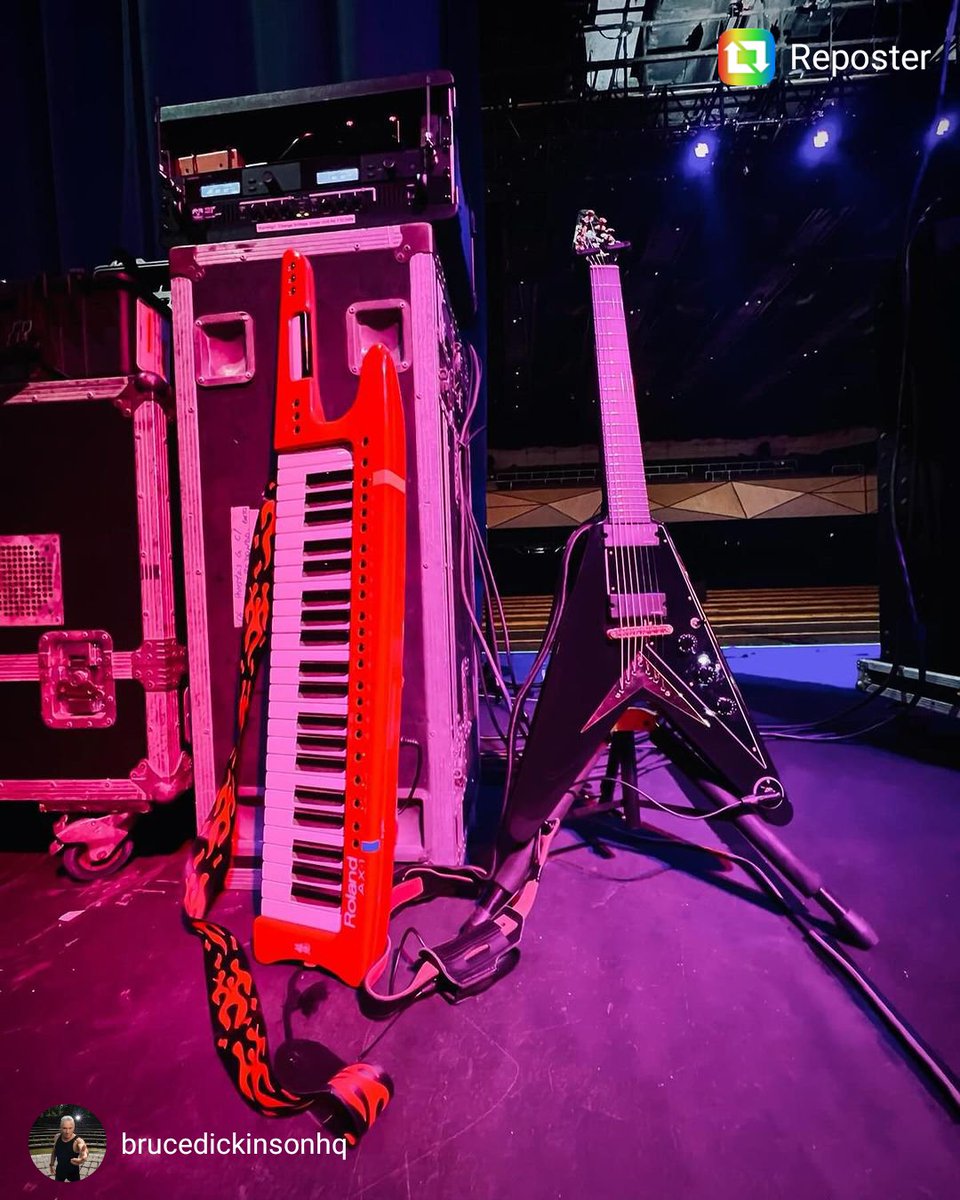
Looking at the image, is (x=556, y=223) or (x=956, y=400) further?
(x=556, y=223)

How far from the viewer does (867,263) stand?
18.1ft

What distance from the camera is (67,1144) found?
2.39ft

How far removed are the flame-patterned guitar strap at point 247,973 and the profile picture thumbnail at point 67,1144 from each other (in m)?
0.16

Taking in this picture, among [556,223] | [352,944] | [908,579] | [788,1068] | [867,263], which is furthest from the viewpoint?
[867,263]

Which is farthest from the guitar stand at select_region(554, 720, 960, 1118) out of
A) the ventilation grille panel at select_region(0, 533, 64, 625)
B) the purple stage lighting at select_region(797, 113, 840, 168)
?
the purple stage lighting at select_region(797, 113, 840, 168)

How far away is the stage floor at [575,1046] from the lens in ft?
2.29

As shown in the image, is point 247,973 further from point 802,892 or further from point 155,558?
point 802,892

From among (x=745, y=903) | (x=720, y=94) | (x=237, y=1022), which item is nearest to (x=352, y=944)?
(x=237, y=1022)

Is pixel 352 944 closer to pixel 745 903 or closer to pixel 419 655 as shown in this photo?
pixel 419 655

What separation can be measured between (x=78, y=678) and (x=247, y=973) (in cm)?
82

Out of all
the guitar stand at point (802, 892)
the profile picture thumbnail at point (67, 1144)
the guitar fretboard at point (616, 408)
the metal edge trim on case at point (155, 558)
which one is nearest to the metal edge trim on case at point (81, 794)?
the metal edge trim on case at point (155, 558)

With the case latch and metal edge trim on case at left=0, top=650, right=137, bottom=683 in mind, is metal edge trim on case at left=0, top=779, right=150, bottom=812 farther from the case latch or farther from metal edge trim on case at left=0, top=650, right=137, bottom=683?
metal edge trim on case at left=0, top=650, right=137, bottom=683

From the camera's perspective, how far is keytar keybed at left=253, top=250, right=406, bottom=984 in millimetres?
964

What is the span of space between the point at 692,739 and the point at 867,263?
6.32 meters
